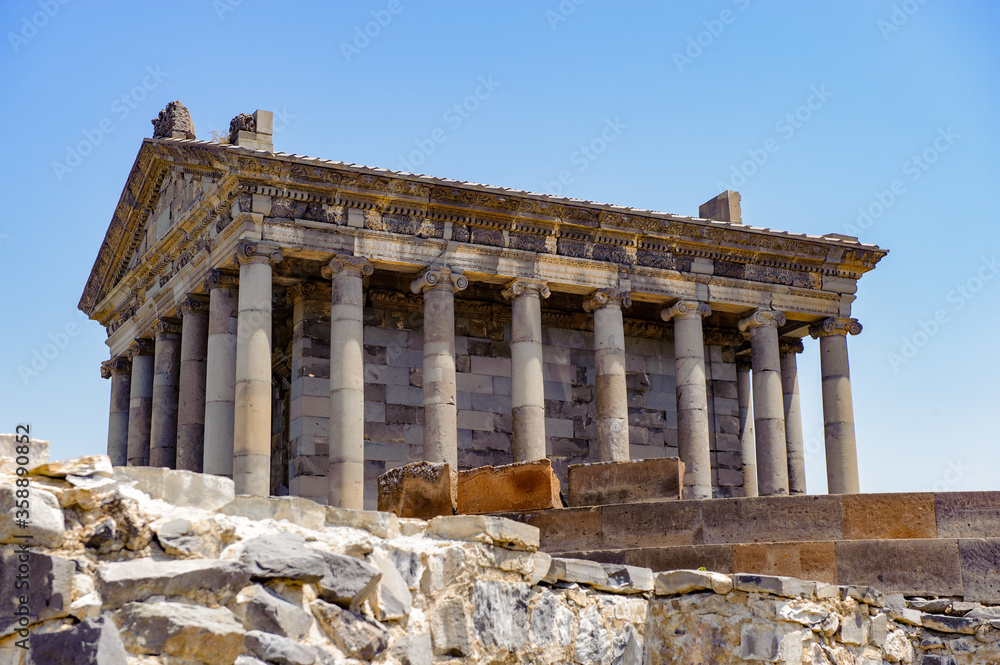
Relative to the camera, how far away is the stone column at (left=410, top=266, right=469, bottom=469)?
71.9ft

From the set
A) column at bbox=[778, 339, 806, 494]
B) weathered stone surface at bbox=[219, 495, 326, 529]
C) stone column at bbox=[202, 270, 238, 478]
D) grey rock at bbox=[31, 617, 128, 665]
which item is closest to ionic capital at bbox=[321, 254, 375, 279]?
stone column at bbox=[202, 270, 238, 478]

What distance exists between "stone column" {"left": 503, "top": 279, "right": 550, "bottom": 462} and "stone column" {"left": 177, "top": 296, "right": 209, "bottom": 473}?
19.8 ft

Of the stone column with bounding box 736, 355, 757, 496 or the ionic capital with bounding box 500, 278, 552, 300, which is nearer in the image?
the ionic capital with bounding box 500, 278, 552, 300

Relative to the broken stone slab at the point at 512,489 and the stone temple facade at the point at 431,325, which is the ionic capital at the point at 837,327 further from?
the broken stone slab at the point at 512,489

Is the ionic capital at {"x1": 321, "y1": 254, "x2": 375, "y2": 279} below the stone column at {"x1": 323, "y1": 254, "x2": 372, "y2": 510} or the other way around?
the other way around

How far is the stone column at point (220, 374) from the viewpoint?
846 inches

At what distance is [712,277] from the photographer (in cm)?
2581

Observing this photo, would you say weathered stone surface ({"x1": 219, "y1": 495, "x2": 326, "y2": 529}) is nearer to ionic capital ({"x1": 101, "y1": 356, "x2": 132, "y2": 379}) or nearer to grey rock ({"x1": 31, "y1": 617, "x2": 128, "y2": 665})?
grey rock ({"x1": 31, "y1": 617, "x2": 128, "y2": 665})

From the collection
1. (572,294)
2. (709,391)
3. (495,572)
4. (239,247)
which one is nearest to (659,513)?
(495,572)

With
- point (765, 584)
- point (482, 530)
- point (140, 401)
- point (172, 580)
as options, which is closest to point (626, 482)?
point (765, 584)

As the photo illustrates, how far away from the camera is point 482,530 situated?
8.59 m

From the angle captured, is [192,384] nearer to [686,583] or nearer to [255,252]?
[255,252]

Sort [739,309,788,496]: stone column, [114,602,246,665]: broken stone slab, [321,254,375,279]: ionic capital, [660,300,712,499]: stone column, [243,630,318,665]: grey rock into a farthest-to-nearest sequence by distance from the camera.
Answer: [739,309,788,496]: stone column → [660,300,712,499]: stone column → [321,254,375,279]: ionic capital → [243,630,318,665]: grey rock → [114,602,246,665]: broken stone slab

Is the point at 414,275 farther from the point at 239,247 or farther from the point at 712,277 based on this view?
the point at 712,277
